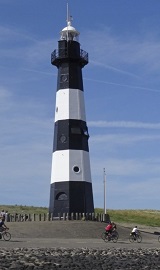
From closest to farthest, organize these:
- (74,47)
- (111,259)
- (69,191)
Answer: (111,259) < (69,191) < (74,47)

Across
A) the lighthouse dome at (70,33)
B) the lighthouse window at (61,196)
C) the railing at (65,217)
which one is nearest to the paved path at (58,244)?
the railing at (65,217)

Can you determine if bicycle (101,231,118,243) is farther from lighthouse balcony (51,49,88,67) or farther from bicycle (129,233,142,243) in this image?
lighthouse balcony (51,49,88,67)

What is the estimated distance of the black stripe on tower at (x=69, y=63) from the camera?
50.8 m

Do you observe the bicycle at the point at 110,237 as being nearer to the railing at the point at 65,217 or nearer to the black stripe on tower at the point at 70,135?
the railing at the point at 65,217

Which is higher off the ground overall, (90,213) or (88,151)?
(88,151)

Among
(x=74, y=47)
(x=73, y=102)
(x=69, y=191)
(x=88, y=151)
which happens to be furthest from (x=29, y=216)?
(x=74, y=47)

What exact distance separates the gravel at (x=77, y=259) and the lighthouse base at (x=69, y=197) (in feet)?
61.1

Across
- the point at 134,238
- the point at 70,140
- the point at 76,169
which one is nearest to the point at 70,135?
the point at 70,140

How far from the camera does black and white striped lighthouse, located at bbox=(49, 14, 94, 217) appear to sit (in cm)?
4891

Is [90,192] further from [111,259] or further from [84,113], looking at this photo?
[111,259]

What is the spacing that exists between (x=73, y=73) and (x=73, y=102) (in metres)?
2.73

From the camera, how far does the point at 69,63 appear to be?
168ft

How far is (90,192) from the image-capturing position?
1971 inches

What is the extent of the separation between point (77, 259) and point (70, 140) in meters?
24.6
